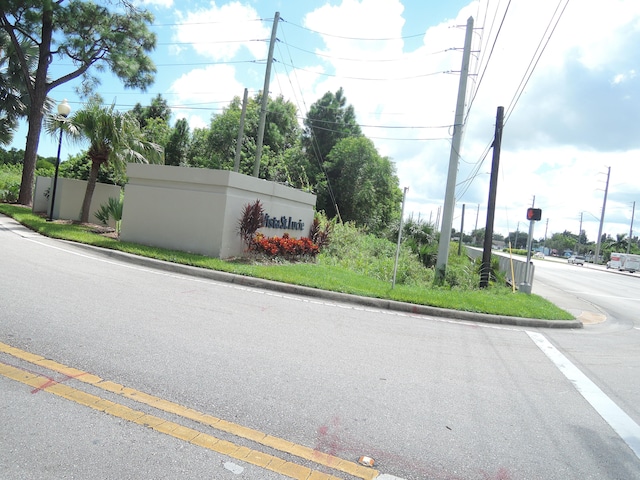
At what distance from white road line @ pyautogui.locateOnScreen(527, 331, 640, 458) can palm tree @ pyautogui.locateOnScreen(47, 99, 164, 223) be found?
15.6 meters

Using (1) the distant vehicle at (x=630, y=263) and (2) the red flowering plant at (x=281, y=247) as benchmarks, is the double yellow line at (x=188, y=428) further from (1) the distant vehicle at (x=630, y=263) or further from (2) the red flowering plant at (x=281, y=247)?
(1) the distant vehicle at (x=630, y=263)

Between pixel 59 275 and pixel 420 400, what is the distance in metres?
7.16

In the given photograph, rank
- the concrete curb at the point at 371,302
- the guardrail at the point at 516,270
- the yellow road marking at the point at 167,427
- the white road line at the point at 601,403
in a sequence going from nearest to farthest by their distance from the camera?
the yellow road marking at the point at 167,427, the white road line at the point at 601,403, the concrete curb at the point at 371,302, the guardrail at the point at 516,270

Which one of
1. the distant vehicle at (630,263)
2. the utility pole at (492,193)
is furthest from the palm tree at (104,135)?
the distant vehicle at (630,263)

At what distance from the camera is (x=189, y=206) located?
12672mm

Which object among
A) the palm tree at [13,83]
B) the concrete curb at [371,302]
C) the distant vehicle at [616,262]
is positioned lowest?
the concrete curb at [371,302]

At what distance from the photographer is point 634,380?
18.7 feet

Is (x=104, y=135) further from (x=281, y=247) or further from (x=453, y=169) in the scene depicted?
A: (x=453, y=169)

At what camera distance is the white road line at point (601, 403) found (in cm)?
393

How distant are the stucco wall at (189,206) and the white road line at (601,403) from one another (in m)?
8.55

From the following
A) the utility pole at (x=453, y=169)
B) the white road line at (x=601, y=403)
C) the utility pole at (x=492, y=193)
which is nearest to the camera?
the white road line at (x=601, y=403)

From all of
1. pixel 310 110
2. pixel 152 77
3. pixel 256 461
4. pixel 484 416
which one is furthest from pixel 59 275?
pixel 310 110

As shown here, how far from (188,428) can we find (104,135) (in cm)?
1579

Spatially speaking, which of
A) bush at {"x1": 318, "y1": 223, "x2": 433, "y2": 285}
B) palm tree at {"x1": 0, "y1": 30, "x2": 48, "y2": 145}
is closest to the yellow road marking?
bush at {"x1": 318, "y1": 223, "x2": 433, "y2": 285}
